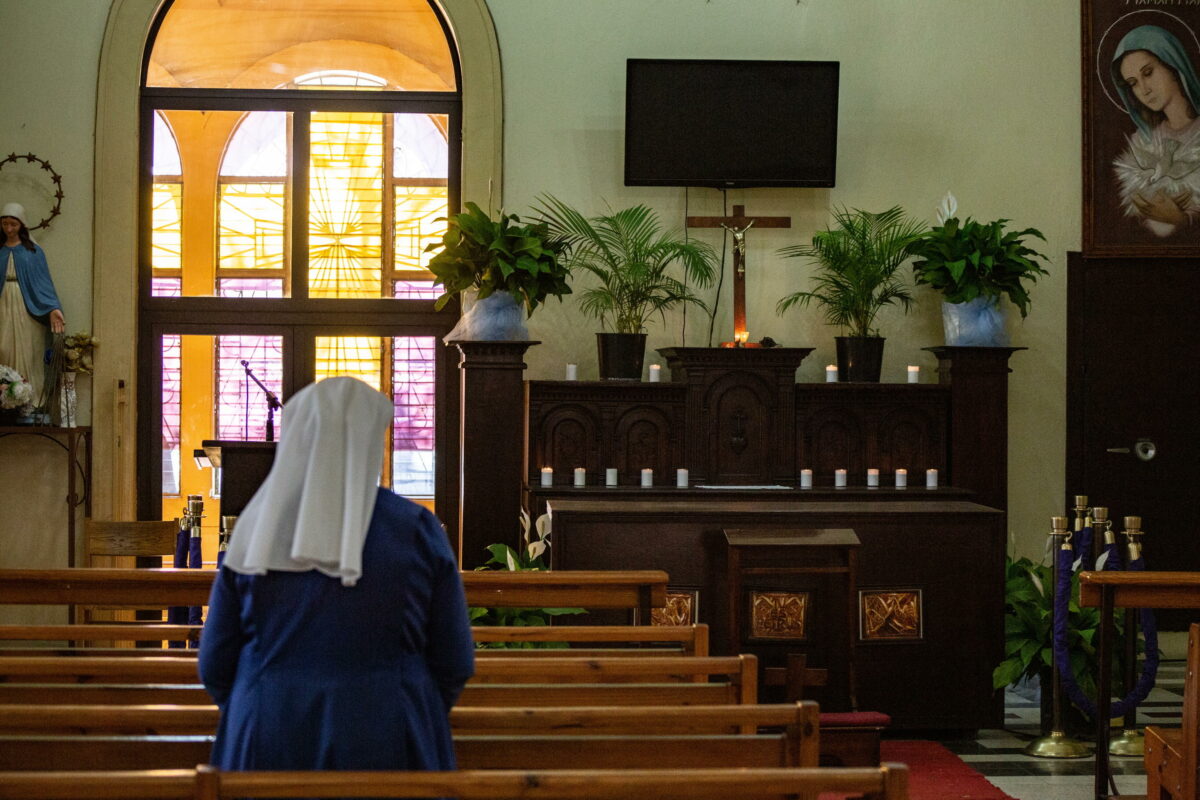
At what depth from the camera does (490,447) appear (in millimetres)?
7531

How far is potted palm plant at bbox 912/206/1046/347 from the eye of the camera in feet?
25.5

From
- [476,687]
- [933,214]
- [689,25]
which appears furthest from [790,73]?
[476,687]

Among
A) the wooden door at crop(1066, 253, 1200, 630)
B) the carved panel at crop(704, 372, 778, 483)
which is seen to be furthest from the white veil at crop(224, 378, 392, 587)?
the wooden door at crop(1066, 253, 1200, 630)

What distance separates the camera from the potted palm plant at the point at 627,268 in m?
7.87

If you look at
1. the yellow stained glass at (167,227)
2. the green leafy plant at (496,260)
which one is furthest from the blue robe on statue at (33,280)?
the green leafy plant at (496,260)

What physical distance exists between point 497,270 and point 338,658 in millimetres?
4903

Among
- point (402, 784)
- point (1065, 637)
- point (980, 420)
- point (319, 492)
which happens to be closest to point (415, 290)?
point (980, 420)

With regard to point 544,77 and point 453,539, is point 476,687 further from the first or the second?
point 544,77

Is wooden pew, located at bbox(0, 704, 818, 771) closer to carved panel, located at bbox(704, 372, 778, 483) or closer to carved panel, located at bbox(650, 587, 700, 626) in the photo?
carved panel, located at bbox(650, 587, 700, 626)

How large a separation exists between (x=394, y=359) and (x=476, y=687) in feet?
17.4

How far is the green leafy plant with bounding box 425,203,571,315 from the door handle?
369 cm

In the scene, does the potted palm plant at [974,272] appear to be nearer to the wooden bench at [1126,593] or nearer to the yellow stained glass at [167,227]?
the wooden bench at [1126,593]

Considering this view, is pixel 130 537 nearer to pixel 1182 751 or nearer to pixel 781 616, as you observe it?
pixel 781 616

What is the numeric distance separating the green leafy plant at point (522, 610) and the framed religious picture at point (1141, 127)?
161 inches
